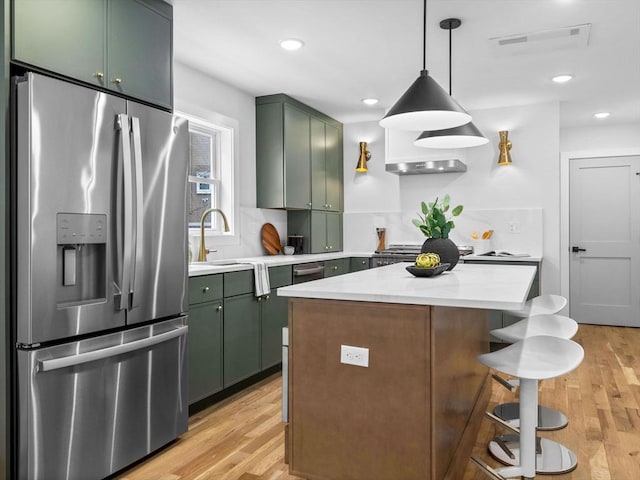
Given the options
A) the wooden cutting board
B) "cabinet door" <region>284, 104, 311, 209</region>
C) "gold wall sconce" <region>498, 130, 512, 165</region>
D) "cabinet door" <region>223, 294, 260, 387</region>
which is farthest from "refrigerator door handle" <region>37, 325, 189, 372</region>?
"gold wall sconce" <region>498, 130, 512, 165</region>

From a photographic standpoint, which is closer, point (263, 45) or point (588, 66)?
point (263, 45)

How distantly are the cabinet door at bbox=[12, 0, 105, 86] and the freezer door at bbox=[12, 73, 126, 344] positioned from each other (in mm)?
129

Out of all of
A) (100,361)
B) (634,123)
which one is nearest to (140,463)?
(100,361)

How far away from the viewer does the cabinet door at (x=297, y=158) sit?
479cm

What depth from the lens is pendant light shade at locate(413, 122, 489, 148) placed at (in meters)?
3.07

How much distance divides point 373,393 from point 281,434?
1080mm

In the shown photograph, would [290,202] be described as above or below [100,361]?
above

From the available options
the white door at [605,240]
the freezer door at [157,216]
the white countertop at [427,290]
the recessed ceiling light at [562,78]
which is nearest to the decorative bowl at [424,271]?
the white countertop at [427,290]

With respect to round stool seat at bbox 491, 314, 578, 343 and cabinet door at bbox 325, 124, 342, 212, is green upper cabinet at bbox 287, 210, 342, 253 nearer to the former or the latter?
cabinet door at bbox 325, 124, 342, 212

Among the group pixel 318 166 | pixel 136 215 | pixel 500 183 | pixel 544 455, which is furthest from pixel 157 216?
pixel 500 183

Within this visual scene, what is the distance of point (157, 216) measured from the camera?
2.56 m

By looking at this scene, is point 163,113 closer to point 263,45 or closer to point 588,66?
point 263,45

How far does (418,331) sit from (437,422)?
363mm

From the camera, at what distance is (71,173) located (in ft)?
6.97
